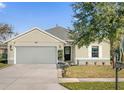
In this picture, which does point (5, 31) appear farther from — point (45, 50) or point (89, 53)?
point (89, 53)

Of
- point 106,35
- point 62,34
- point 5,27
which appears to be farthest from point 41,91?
point 5,27

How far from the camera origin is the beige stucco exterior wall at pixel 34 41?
3781cm

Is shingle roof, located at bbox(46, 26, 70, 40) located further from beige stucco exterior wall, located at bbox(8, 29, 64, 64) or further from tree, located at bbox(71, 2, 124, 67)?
tree, located at bbox(71, 2, 124, 67)

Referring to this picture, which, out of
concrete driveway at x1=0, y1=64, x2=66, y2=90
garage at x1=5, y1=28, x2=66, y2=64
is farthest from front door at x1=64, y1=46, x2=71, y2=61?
concrete driveway at x1=0, y1=64, x2=66, y2=90

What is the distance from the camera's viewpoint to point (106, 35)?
2914 cm

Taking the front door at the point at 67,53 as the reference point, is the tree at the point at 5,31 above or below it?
above

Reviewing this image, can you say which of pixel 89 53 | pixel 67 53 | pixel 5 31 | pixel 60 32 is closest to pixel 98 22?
pixel 89 53

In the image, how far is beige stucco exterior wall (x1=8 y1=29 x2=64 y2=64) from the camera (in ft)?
124

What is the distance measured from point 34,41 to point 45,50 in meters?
1.63

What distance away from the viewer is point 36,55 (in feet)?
125

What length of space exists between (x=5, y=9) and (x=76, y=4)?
1336cm

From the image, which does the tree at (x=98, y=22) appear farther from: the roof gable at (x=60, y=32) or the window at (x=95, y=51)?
the roof gable at (x=60, y=32)

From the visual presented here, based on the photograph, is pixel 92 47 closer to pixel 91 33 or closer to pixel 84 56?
pixel 84 56

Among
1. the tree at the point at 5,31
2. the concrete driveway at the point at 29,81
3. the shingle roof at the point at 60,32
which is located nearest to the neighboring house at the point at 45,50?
the shingle roof at the point at 60,32
